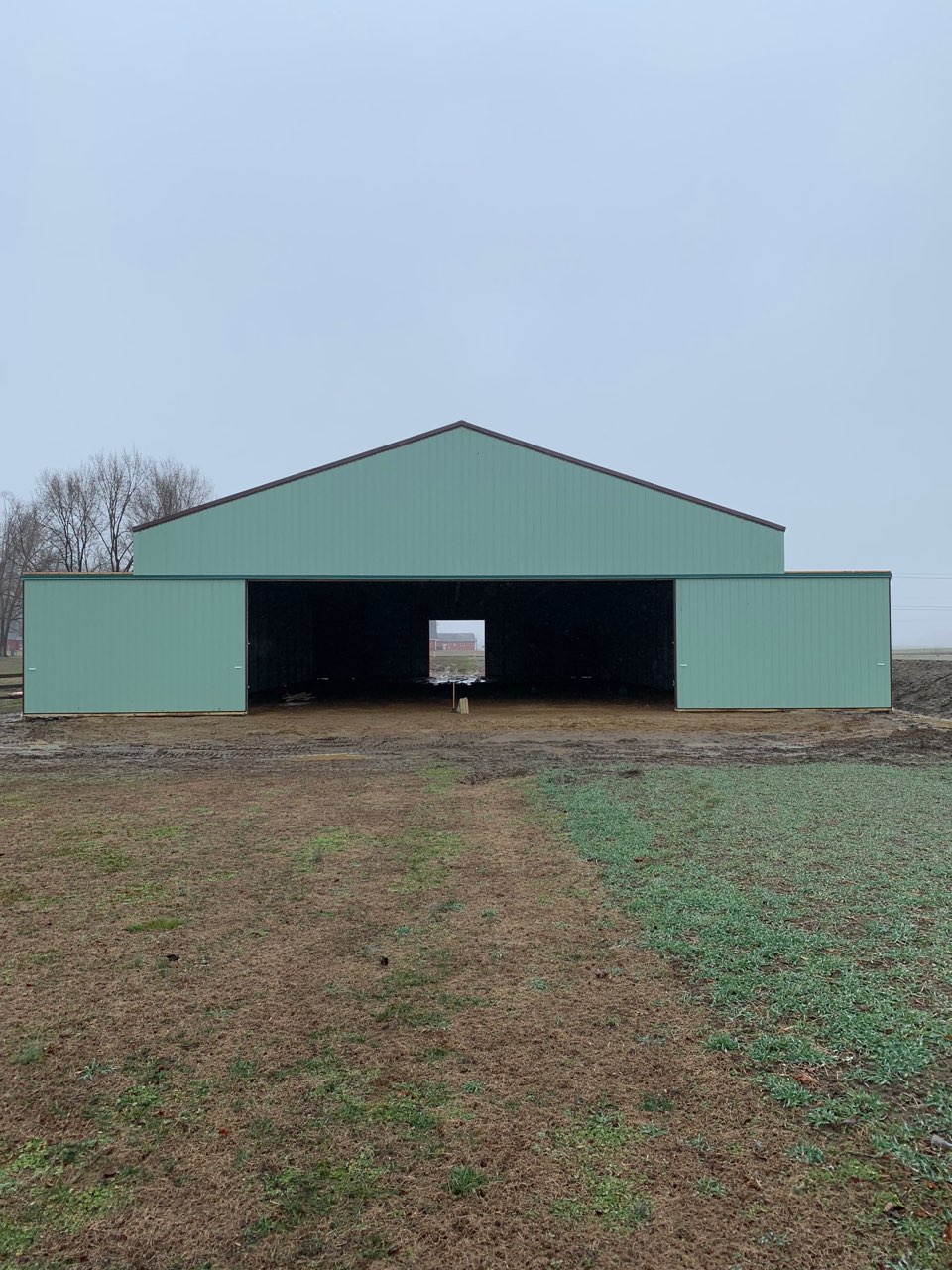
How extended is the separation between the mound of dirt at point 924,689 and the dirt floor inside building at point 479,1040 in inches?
623

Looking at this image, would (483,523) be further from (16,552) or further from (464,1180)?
(16,552)

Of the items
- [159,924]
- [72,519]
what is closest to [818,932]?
[159,924]

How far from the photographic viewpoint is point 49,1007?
142 inches

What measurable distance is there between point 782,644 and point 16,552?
2432 inches

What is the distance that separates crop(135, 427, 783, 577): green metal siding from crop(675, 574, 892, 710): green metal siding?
836mm

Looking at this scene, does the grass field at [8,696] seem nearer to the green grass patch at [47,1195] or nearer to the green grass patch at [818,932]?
the green grass patch at [818,932]

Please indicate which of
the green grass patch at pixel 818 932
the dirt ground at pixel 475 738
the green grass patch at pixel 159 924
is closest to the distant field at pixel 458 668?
the dirt ground at pixel 475 738

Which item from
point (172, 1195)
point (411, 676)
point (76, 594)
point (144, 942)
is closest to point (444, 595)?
point (411, 676)

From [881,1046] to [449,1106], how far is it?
1.86m

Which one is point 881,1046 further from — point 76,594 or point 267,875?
point 76,594

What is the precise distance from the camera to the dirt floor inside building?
7.37ft

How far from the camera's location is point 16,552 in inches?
2361

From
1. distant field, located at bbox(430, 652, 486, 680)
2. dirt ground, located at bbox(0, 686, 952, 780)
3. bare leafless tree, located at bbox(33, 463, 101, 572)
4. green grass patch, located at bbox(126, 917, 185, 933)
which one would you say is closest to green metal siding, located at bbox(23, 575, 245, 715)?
dirt ground, located at bbox(0, 686, 952, 780)

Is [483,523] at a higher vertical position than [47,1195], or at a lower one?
higher
